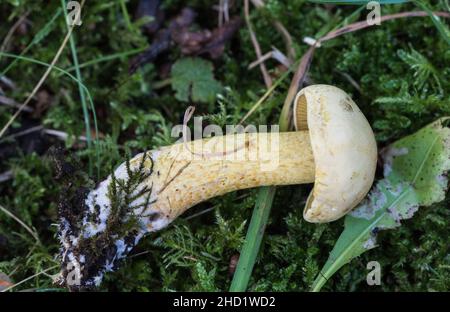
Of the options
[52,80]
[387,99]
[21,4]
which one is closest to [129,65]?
[52,80]

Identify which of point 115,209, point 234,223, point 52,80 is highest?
point 52,80

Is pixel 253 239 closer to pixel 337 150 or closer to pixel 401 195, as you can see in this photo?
pixel 337 150

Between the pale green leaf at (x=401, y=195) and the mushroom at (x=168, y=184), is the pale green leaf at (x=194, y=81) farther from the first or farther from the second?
the pale green leaf at (x=401, y=195)

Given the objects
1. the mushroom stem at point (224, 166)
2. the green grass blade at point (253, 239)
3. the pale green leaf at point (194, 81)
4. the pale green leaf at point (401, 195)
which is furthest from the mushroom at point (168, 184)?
the pale green leaf at point (194, 81)

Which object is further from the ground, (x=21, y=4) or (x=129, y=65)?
(x=21, y=4)

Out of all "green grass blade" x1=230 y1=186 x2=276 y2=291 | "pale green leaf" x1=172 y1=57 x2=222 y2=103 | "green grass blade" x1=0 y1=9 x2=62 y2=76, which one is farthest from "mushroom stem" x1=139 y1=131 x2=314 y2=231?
"green grass blade" x1=0 y1=9 x2=62 y2=76

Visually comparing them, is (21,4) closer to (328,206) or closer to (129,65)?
(129,65)
